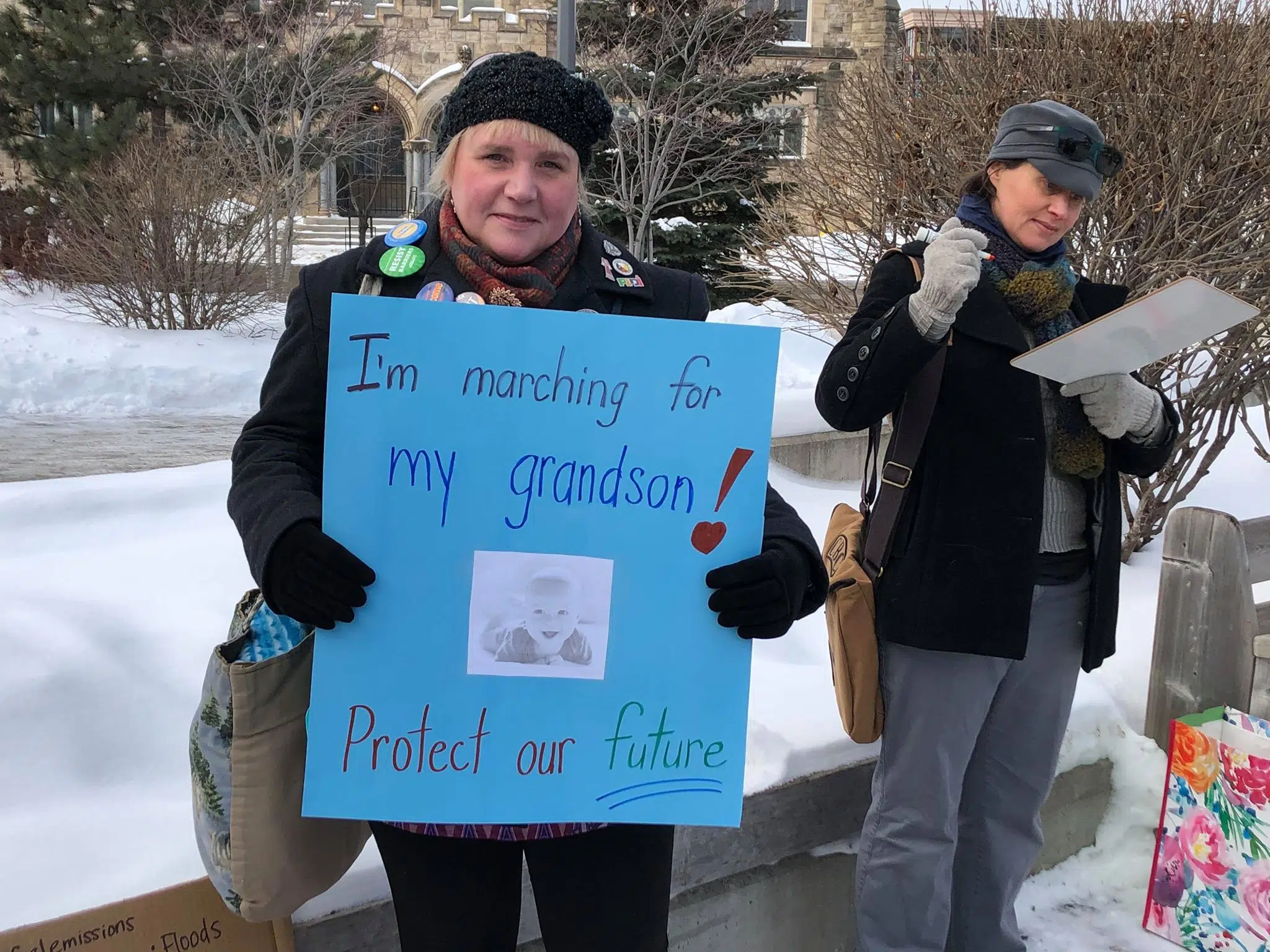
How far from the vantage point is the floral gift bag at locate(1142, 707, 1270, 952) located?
2.50 metres

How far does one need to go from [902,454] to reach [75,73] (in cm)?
1873

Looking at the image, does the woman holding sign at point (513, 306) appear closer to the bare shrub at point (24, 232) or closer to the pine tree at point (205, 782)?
the pine tree at point (205, 782)

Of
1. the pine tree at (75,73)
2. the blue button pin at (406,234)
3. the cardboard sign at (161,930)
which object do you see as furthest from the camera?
the pine tree at (75,73)

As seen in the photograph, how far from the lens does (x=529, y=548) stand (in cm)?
134

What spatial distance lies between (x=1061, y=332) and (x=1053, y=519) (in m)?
0.40

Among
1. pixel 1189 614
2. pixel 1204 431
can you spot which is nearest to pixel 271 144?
pixel 1204 431

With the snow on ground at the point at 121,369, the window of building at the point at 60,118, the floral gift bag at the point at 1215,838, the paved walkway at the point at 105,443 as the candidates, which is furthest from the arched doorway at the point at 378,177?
the floral gift bag at the point at 1215,838

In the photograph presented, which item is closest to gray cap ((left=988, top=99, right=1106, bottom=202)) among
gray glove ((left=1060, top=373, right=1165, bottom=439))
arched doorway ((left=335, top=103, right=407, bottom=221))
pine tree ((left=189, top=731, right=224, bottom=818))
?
gray glove ((left=1060, top=373, right=1165, bottom=439))

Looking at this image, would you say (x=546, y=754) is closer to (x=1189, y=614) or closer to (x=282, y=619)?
(x=282, y=619)

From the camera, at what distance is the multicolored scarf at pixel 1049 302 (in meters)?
2.08

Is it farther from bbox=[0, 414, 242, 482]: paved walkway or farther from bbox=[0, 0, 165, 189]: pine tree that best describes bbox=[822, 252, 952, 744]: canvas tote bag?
bbox=[0, 0, 165, 189]: pine tree

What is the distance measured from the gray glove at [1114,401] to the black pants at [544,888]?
1.26 meters

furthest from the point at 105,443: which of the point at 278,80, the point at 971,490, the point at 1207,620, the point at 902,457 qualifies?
the point at 278,80

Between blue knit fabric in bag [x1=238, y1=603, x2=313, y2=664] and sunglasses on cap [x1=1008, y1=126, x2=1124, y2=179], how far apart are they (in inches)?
67.6
